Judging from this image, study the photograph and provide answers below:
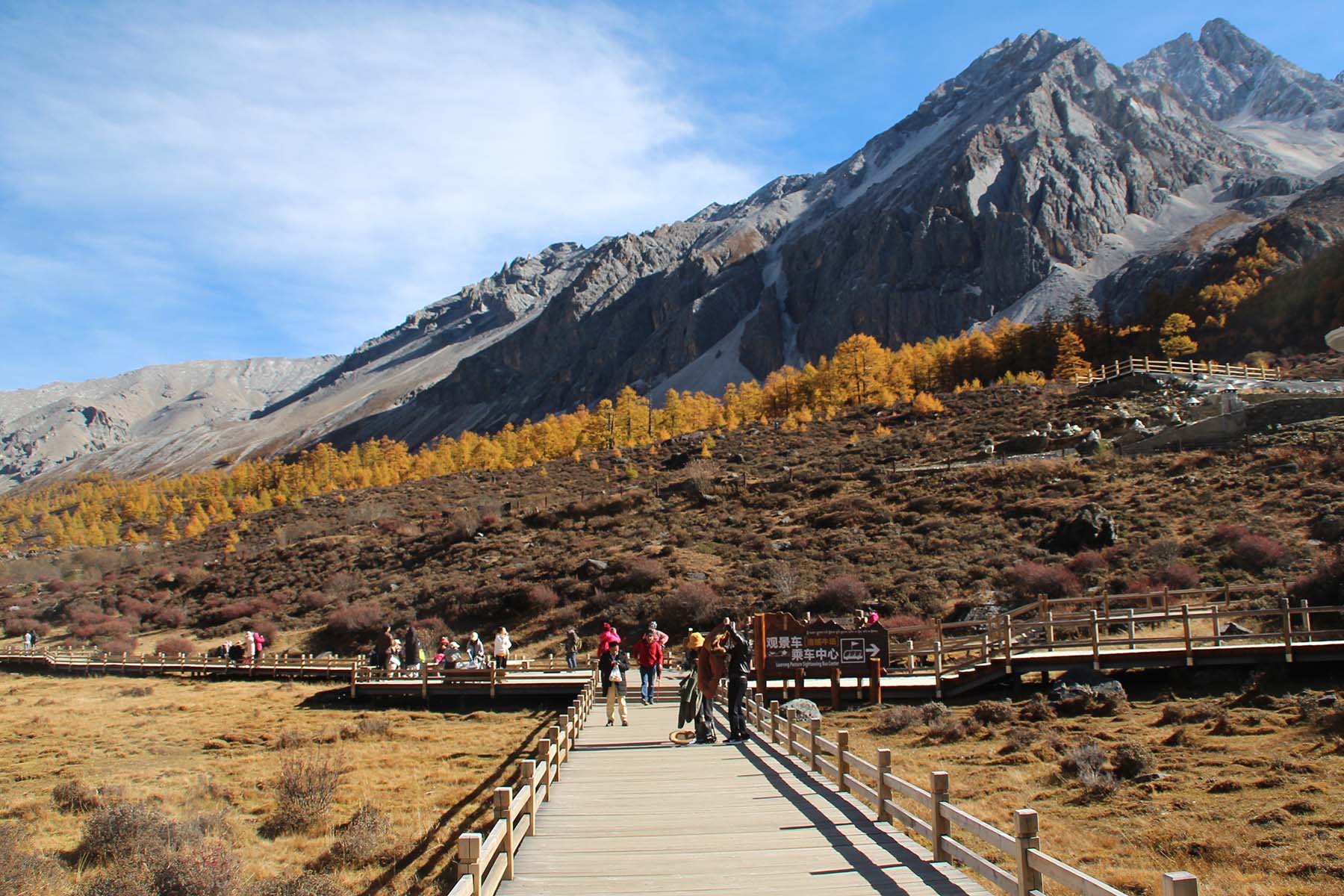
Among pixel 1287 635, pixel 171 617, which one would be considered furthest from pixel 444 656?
pixel 171 617

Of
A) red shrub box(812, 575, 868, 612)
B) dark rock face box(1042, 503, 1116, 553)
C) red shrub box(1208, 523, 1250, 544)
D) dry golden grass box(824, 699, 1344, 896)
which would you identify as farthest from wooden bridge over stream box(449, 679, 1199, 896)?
dark rock face box(1042, 503, 1116, 553)

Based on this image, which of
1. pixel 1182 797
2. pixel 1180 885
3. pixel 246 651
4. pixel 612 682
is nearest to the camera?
pixel 1180 885

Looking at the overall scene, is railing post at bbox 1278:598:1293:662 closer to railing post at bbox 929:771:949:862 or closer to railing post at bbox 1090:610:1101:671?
railing post at bbox 1090:610:1101:671

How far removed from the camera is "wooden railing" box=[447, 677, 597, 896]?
5480mm

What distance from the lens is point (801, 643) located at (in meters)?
17.4

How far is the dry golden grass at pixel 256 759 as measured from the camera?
10.5 meters

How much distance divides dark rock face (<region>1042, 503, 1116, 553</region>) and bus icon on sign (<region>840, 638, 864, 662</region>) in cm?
1854

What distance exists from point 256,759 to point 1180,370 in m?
71.7

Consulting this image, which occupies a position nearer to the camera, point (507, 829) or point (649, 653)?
point (507, 829)

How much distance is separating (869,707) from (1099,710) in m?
4.13

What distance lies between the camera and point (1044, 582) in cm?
2862

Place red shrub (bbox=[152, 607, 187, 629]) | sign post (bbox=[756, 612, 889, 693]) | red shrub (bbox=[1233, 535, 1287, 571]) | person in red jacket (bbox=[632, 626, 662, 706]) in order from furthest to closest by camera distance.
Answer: red shrub (bbox=[152, 607, 187, 629]), red shrub (bbox=[1233, 535, 1287, 571]), sign post (bbox=[756, 612, 889, 693]), person in red jacket (bbox=[632, 626, 662, 706])

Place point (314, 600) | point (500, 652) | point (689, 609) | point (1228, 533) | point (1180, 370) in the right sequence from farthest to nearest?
point (1180, 370) < point (314, 600) < point (689, 609) < point (1228, 533) < point (500, 652)

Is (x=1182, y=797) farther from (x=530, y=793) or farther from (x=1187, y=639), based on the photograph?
(x=530, y=793)
